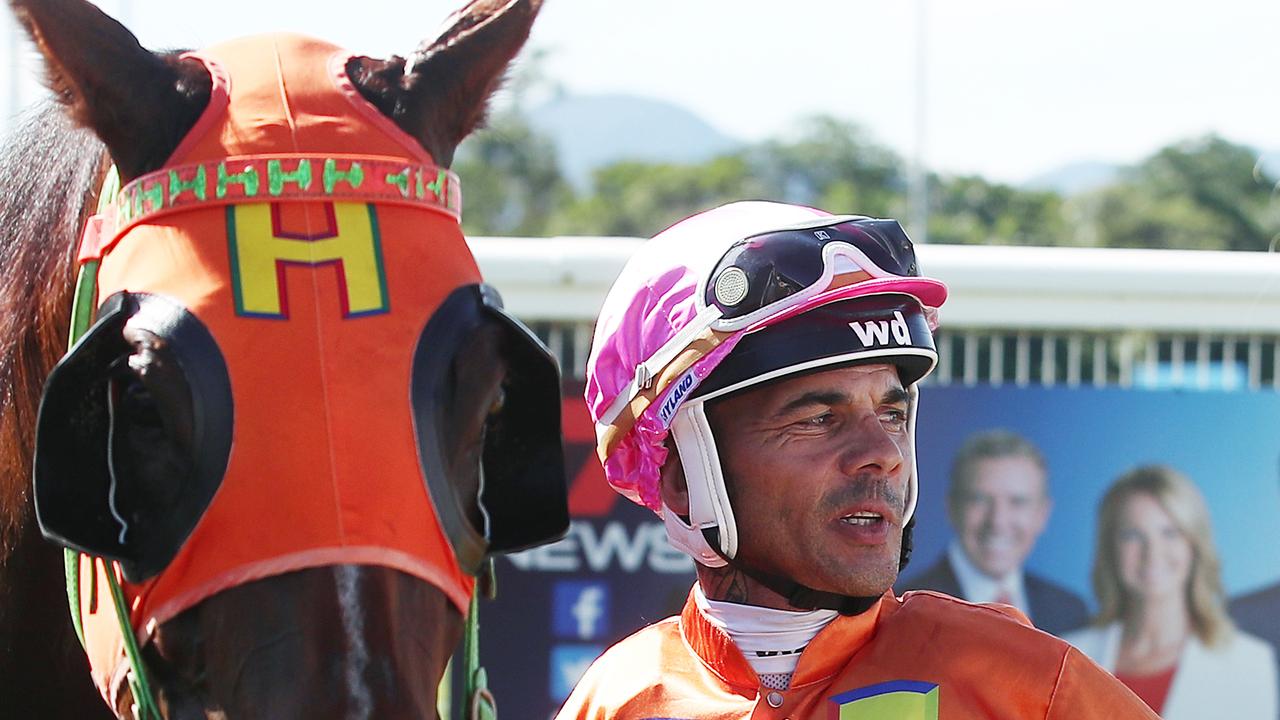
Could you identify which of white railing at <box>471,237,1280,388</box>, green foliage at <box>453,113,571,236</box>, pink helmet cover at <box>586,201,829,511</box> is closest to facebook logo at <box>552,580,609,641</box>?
white railing at <box>471,237,1280,388</box>

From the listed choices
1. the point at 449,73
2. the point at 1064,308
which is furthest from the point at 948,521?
the point at 449,73

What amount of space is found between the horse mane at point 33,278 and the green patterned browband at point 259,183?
0.17 metres

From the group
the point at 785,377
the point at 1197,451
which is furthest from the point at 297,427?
the point at 1197,451

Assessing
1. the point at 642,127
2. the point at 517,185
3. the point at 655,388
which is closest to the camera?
the point at 655,388

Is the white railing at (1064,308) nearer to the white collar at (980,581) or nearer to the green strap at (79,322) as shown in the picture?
the white collar at (980,581)

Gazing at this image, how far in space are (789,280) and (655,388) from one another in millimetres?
279

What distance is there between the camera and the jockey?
2.19m

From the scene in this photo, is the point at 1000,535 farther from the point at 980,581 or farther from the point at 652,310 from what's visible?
the point at 652,310

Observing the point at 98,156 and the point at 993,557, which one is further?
the point at 993,557

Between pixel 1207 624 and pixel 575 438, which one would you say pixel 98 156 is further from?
pixel 1207 624

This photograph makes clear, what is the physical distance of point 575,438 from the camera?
17.6 ft

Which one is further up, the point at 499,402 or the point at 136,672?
the point at 499,402

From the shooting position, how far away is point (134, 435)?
1.74 meters

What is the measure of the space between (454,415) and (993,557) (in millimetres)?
3741
